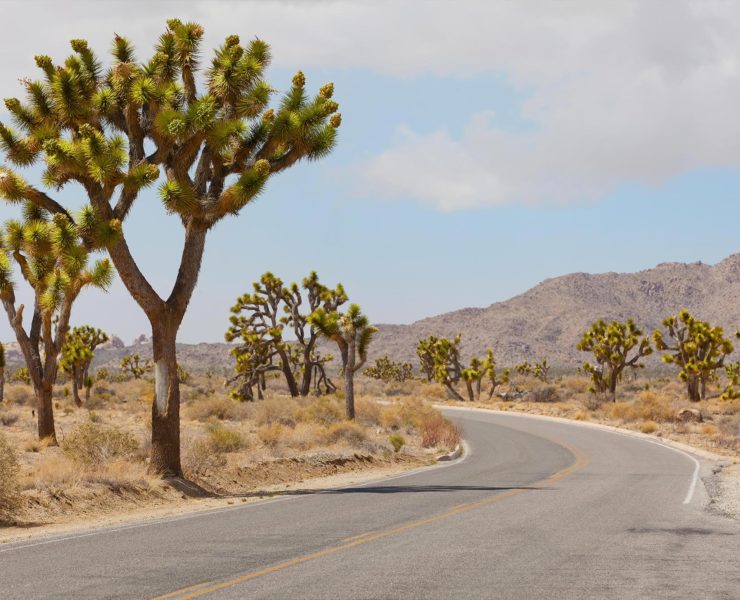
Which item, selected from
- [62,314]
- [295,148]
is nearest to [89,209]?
[295,148]

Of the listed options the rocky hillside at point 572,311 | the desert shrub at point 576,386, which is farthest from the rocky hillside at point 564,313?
the desert shrub at point 576,386

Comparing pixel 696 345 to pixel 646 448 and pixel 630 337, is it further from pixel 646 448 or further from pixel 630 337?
pixel 646 448

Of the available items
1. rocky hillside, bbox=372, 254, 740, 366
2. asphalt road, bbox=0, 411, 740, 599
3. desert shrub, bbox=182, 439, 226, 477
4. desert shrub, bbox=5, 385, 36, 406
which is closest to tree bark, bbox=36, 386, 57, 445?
desert shrub, bbox=182, 439, 226, 477

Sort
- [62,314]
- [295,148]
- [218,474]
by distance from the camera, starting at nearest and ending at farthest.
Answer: [295,148] → [218,474] → [62,314]

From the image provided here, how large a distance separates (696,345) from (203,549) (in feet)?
148

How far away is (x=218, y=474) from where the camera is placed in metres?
19.0

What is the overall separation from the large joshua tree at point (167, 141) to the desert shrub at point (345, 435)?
10.7m

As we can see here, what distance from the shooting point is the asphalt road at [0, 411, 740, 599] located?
7980 mm

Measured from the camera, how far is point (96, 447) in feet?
62.5

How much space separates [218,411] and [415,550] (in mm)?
30026

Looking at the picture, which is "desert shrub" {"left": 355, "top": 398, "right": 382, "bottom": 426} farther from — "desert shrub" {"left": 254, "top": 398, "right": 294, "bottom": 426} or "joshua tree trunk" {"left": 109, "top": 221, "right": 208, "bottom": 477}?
"joshua tree trunk" {"left": 109, "top": 221, "right": 208, "bottom": 477}

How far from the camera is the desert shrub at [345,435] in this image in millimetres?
27328

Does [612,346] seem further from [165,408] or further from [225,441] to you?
[165,408]

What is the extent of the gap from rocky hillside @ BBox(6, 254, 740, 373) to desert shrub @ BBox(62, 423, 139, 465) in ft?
427
